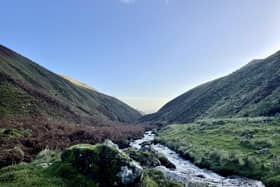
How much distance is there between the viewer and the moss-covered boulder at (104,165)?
1552 centimetres

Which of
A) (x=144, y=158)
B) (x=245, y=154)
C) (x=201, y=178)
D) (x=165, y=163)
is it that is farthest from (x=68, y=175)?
(x=245, y=154)

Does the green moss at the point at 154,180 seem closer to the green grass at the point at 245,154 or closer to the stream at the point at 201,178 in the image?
the stream at the point at 201,178

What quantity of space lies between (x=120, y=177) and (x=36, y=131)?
29818mm

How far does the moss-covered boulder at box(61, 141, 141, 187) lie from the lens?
1552 centimetres

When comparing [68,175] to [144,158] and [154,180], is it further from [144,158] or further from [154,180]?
Result: [144,158]

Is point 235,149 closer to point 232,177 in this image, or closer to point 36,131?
point 232,177

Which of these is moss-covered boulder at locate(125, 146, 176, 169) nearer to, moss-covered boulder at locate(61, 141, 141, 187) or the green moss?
the green moss

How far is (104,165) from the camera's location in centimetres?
1599

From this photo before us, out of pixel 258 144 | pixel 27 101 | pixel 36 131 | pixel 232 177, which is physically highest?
pixel 27 101

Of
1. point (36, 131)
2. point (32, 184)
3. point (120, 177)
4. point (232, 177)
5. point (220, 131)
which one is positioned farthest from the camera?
point (220, 131)

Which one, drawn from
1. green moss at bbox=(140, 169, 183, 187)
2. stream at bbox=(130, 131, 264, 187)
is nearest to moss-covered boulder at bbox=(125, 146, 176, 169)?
stream at bbox=(130, 131, 264, 187)

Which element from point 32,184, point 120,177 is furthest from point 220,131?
point 32,184

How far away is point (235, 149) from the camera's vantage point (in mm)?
33562

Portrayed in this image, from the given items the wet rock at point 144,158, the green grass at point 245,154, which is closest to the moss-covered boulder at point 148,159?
the wet rock at point 144,158
